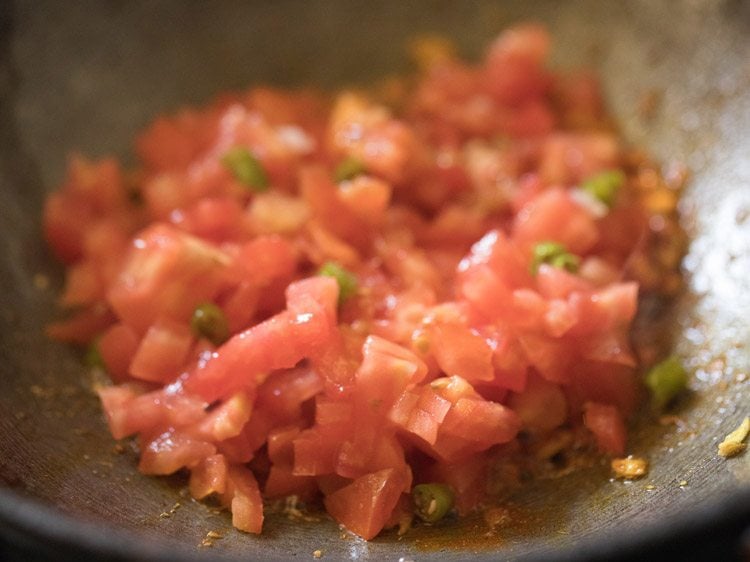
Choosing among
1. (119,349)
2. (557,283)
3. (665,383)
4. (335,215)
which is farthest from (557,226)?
(119,349)

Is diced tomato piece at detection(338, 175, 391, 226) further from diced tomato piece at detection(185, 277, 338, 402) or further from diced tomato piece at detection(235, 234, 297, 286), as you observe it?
diced tomato piece at detection(185, 277, 338, 402)

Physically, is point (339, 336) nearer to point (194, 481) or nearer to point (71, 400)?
point (194, 481)

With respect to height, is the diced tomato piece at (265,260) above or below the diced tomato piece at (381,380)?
above

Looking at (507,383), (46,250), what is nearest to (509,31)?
(507,383)

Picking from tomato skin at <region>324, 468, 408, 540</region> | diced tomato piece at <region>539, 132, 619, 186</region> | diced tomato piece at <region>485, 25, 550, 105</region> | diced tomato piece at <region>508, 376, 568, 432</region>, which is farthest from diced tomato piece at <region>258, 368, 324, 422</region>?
diced tomato piece at <region>485, 25, 550, 105</region>

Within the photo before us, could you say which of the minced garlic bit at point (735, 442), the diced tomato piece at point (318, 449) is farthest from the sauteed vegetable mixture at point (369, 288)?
the minced garlic bit at point (735, 442)

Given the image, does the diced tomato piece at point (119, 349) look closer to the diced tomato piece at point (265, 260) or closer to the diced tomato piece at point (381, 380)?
the diced tomato piece at point (265, 260)
